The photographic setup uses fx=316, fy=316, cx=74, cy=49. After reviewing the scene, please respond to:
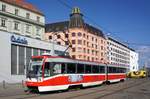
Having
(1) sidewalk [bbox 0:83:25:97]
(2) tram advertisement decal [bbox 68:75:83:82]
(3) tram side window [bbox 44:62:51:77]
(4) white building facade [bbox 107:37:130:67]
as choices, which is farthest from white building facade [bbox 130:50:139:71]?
(3) tram side window [bbox 44:62:51:77]

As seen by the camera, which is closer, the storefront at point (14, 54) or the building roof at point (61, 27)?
the storefront at point (14, 54)

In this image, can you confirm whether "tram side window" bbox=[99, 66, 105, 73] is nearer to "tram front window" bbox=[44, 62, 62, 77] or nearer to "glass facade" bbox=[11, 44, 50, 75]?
"glass facade" bbox=[11, 44, 50, 75]

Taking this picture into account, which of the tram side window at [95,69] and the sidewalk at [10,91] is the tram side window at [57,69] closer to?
the sidewalk at [10,91]

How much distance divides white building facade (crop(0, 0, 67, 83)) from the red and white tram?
1569mm

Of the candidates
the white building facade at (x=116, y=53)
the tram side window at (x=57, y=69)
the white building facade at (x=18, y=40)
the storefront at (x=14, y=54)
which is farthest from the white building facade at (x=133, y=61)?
the tram side window at (x=57, y=69)

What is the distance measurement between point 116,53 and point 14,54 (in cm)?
9535

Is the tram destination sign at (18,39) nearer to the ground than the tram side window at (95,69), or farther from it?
farther from it

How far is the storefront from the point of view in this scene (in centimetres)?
4000

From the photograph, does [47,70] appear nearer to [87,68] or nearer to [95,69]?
[87,68]

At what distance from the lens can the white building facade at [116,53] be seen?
123 m

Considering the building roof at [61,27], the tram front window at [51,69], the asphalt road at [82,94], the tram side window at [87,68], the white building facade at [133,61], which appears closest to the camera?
the asphalt road at [82,94]

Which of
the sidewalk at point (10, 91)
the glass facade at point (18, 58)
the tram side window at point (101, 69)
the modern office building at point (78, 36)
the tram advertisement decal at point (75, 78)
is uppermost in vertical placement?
the modern office building at point (78, 36)

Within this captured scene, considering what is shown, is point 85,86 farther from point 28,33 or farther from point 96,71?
point 28,33

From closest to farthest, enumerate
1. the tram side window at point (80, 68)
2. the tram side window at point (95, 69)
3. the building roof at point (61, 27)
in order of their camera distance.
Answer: the tram side window at point (80, 68), the tram side window at point (95, 69), the building roof at point (61, 27)
